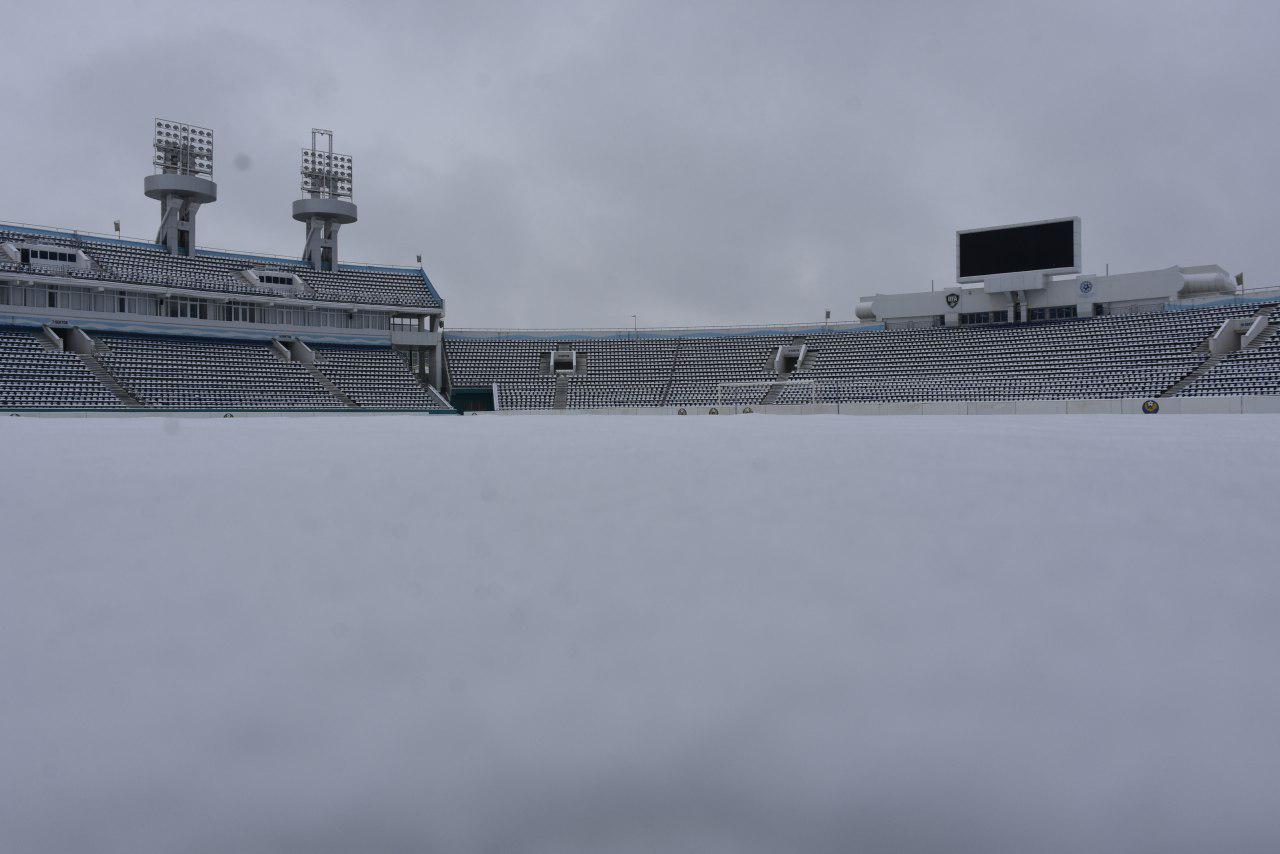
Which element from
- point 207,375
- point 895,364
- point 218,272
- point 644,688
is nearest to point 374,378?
point 207,375

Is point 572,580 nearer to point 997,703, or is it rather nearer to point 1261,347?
point 997,703

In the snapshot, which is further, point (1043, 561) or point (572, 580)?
point (1043, 561)

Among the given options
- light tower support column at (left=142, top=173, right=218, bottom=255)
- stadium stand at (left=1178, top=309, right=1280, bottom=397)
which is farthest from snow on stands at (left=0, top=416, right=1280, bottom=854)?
light tower support column at (left=142, top=173, right=218, bottom=255)

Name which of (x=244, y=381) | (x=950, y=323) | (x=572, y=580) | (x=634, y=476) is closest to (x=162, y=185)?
(x=244, y=381)

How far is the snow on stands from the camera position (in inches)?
69.6

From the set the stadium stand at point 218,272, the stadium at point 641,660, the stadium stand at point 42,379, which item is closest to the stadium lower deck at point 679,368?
the stadium stand at point 42,379

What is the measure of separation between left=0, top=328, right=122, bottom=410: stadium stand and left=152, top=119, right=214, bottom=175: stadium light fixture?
717 inches

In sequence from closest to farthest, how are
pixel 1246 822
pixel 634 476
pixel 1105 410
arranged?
1. pixel 1246 822
2. pixel 634 476
3. pixel 1105 410

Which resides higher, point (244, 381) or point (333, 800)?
point (244, 381)

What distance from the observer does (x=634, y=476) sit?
8961 millimetres

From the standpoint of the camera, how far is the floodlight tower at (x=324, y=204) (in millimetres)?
68750

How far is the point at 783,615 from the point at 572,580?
957 mm

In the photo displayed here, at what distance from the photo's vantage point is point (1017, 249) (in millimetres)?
58062

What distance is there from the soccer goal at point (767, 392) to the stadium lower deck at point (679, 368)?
0.12 m
